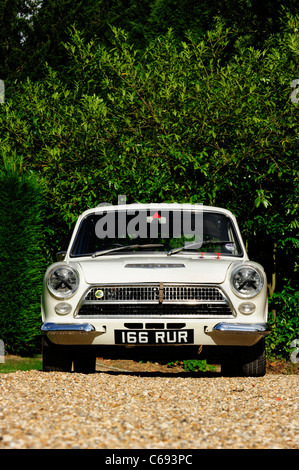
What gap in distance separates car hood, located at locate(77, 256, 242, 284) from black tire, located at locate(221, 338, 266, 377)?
926 millimetres

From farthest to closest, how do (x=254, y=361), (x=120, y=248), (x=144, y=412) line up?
1. (x=120, y=248)
2. (x=254, y=361)
3. (x=144, y=412)

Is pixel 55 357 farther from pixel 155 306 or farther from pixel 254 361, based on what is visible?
pixel 254 361

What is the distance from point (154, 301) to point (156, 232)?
1.61m

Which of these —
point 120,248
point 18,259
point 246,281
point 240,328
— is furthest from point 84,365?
point 18,259

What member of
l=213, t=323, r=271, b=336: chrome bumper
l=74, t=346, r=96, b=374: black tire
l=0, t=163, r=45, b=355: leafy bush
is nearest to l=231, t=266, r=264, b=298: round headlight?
l=213, t=323, r=271, b=336: chrome bumper

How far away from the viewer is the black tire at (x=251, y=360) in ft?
22.2

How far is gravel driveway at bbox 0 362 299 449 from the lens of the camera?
3.90 m

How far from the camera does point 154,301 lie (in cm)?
632

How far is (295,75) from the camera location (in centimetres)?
986

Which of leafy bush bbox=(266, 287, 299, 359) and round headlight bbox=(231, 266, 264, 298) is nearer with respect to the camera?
round headlight bbox=(231, 266, 264, 298)

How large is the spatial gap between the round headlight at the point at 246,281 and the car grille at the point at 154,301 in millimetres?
163

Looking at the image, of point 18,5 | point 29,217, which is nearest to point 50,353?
point 29,217

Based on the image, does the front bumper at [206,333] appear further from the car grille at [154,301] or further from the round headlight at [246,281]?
the round headlight at [246,281]

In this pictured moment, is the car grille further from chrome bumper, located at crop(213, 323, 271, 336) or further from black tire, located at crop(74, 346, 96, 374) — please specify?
black tire, located at crop(74, 346, 96, 374)
